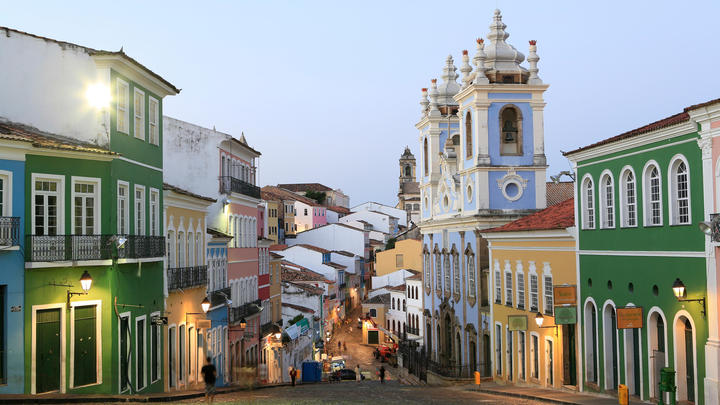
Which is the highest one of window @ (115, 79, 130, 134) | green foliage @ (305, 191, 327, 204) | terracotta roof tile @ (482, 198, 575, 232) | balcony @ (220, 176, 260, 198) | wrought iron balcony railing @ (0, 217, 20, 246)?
green foliage @ (305, 191, 327, 204)

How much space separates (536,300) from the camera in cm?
3481

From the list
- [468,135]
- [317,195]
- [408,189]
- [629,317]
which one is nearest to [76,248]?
[629,317]

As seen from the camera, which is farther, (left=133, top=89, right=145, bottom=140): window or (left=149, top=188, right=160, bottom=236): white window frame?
(left=149, top=188, right=160, bottom=236): white window frame

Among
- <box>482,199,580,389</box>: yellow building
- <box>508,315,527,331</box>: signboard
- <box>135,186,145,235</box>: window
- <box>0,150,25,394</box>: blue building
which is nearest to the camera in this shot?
<box>0,150,25,394</box>: blue building

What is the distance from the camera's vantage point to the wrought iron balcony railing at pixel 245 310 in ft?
132

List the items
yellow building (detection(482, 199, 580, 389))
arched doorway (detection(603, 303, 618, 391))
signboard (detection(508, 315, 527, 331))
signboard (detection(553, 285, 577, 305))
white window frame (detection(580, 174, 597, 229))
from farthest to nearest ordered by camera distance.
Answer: signboard (detection(508, 315, 527, 331)), yellow building (detection(482, 199, 580, 389)), signboard (detection(553, 285, 577, 305)), white window frame (detection(580, 174, 597, 229)), arched doorway (detection(603, 303, 618, 391))

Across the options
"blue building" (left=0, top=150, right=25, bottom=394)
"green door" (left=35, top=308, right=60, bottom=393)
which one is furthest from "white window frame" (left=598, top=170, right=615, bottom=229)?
"blue building" (left=0, top=150, right=25, bottom=394)

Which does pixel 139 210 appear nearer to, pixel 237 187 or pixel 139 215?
pixel 139 215

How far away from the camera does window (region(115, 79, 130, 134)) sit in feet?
78.3

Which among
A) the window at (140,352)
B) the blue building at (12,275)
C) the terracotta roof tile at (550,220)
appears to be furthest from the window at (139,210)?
the terracotta roof tile at (550,220)

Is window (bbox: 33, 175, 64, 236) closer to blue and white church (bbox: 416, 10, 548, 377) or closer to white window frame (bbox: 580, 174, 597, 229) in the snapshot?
white window frame (bbox: 580, 174, 597, 229)

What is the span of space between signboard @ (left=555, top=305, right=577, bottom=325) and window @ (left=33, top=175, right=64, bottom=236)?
16.1 m

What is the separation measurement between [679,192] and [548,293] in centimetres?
1109

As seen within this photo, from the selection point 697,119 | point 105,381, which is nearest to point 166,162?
point 105,381
